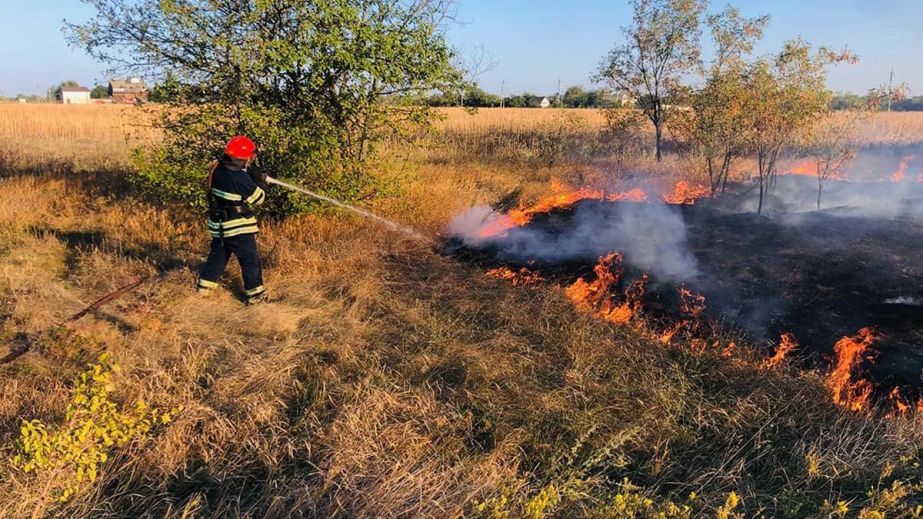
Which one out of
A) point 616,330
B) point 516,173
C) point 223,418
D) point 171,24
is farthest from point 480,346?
point 516,173

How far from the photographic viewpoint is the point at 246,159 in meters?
5.29

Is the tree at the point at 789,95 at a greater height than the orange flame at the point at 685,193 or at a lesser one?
greater

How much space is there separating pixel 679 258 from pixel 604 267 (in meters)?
1.13

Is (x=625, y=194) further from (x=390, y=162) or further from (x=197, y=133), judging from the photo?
(x=197, y=133)

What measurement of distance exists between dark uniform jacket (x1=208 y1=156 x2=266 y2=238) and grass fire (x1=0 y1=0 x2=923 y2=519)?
0.07 ft

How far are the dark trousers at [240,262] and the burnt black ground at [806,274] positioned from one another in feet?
9.60

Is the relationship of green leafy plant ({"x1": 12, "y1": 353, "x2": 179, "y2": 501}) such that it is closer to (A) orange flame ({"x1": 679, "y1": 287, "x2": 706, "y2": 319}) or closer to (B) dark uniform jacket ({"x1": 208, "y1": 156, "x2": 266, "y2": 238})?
(B) dark uniform jacket ({"x1": 208, "y1": 156, "x2": 266, "y2": 238})

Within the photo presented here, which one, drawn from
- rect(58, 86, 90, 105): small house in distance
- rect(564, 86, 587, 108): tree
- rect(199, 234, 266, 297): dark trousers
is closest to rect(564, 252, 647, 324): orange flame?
rect(199, 234, 266, 297): dark trousers

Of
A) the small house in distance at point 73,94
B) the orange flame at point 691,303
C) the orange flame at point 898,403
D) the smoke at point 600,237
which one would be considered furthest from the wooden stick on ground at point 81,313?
the small house in distance at point 73,94

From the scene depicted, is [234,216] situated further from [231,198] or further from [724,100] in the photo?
[724,100]

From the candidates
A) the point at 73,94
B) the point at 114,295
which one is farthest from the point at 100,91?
the point at 73,94

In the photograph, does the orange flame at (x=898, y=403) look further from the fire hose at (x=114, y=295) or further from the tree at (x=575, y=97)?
the tree at (x=575, y=97)

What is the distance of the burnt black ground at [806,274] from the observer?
4.96 m

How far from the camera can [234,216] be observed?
5.40 m
